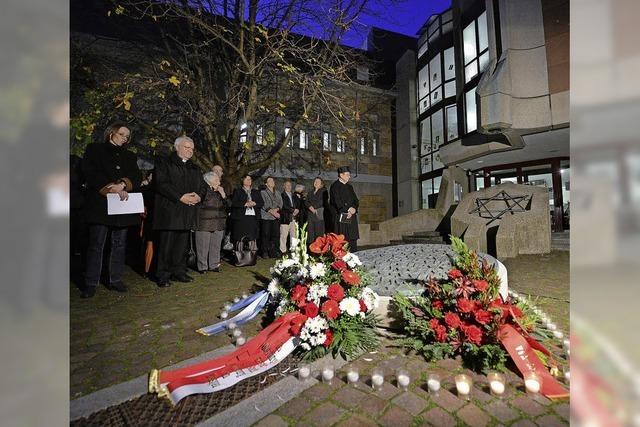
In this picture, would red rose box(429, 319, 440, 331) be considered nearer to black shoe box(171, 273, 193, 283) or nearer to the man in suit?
black shoe box(171, 273, 193, 283)

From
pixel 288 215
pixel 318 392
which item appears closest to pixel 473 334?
pixel 318 392

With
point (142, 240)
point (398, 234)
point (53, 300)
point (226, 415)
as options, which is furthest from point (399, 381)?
point (398, 234)

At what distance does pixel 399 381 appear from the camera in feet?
Result: 5.55

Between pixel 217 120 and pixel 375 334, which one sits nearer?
pixel 375 334

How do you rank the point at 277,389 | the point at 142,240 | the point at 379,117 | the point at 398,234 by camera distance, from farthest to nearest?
the point at 379,117
the point at 398,234
the point at 142,240
the point at 277,389

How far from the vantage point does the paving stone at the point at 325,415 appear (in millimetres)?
1445

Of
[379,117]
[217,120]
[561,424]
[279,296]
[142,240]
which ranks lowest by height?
[561,424]

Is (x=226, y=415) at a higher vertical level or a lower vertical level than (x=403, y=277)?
lower

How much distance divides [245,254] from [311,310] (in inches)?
143

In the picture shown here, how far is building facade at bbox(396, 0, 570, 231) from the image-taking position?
2152 millimetres

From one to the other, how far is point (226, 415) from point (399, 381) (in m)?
0.91

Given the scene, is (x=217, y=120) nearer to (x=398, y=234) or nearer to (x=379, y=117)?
(x=398, y=234)

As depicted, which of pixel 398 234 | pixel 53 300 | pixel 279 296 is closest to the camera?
pixel 53 300

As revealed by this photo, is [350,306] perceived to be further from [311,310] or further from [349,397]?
[349,397]
